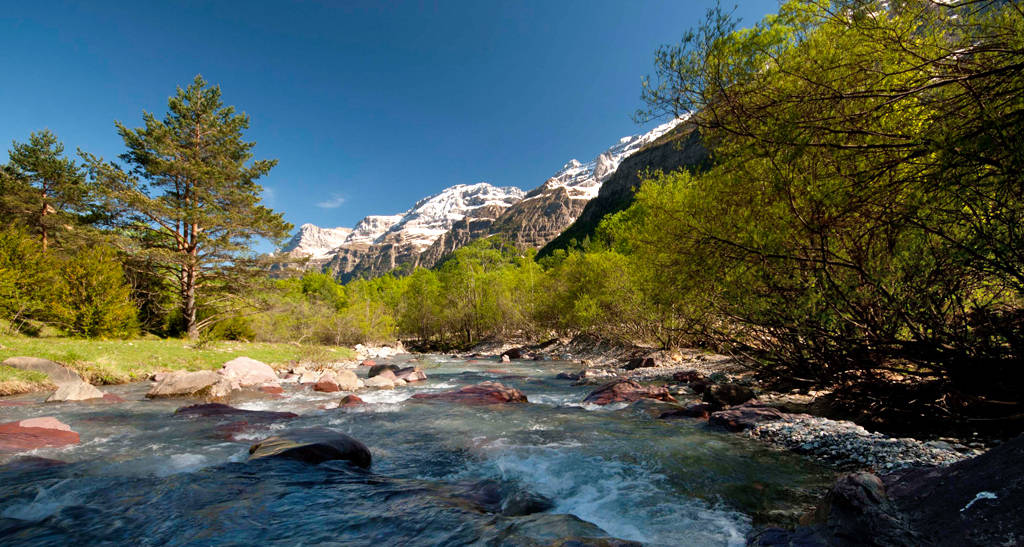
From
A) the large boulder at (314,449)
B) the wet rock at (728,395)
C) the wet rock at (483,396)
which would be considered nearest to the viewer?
the large boulder at (314,449)

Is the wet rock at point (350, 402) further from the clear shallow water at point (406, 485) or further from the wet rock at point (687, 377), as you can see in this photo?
the wet rock at point (687, 377)

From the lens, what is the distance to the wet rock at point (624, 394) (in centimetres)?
1232

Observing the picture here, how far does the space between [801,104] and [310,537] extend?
27.7ft

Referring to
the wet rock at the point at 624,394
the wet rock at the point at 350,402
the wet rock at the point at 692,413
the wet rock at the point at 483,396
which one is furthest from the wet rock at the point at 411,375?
the wet rock at the point at 692,413

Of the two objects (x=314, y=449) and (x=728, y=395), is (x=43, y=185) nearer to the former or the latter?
(x=314, y=449)

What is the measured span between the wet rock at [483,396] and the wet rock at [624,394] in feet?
8.09

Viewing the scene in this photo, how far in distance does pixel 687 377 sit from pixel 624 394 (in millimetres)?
4785

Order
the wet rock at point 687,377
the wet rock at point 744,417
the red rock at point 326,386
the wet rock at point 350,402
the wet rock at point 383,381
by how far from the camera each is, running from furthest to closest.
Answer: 1. the wet rock at point 383,381
2. the red rock at point 326,386
3. the wet rock at point 687,377
4. the wet rock at point 350,402
5. the wet rock at point 744,417

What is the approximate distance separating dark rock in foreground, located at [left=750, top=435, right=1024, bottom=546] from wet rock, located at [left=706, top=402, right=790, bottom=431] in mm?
4501

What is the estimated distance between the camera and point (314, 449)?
6949 millimetres

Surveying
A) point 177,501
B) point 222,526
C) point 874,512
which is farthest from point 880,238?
point 177,501

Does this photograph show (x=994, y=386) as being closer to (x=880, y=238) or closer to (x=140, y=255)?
(x=880, y=238)

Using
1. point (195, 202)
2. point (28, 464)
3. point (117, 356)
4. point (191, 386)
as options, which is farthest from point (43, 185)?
point (28, 464)

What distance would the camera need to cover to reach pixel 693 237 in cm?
836
